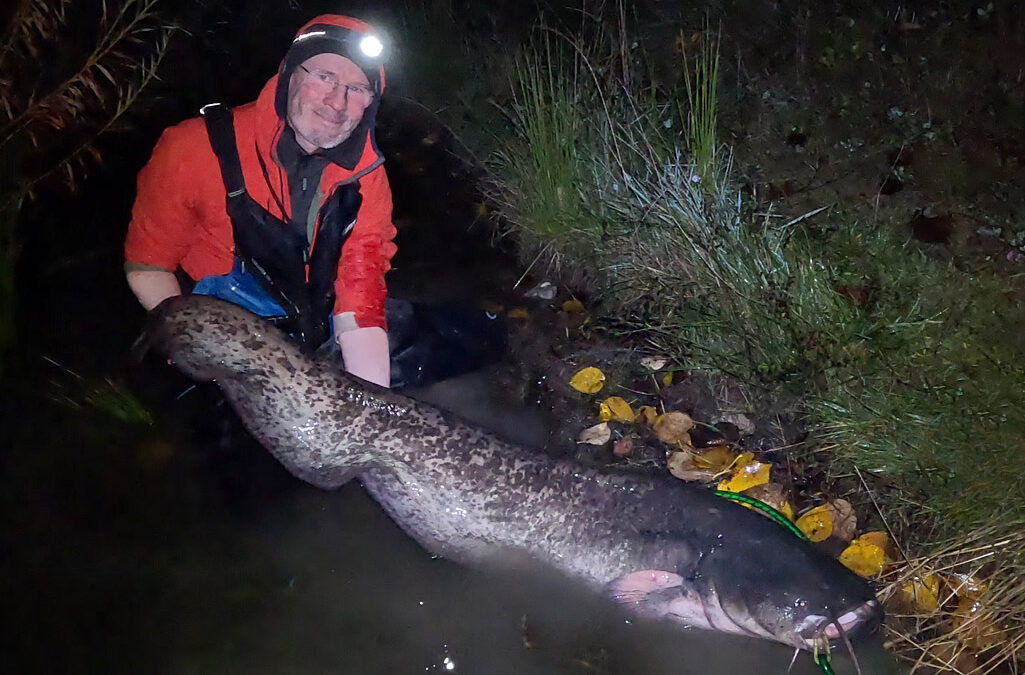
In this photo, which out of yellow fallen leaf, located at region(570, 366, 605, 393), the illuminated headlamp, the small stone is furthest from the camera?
the small stone

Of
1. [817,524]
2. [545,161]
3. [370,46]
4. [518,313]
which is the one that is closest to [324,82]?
[370,46]

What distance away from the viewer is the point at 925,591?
2.25 m

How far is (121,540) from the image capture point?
8.20 ft

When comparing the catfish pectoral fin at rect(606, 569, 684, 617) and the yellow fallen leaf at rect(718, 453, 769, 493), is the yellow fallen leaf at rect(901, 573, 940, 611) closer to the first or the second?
the yellow fallen leaf at rect(718, 453, 769, 493)

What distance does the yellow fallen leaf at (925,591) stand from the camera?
2.23 metres

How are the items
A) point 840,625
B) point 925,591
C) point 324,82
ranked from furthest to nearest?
point 324,82 → point 925,591 → point 840,625

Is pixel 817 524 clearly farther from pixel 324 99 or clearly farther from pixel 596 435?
pixel 324 99

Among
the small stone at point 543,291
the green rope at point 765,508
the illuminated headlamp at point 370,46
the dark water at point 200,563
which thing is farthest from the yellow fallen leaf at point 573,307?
the illuminated headlamp at point 370,46

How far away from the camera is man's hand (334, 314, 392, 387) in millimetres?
2625

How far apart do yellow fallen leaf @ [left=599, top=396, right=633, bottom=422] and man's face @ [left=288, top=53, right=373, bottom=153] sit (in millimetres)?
1405

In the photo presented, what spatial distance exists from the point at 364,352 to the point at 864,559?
1766mm

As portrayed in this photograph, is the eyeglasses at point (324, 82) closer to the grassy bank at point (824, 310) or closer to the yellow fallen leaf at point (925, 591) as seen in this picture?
the grassy bank at point (824, 310)

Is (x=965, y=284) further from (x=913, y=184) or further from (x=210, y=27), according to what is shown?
(x=210, y=27)

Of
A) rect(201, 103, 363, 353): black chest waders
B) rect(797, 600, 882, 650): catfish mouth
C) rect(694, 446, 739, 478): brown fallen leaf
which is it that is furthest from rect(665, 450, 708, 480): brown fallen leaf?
rect(201, 103, 363, 353): black chest waders
